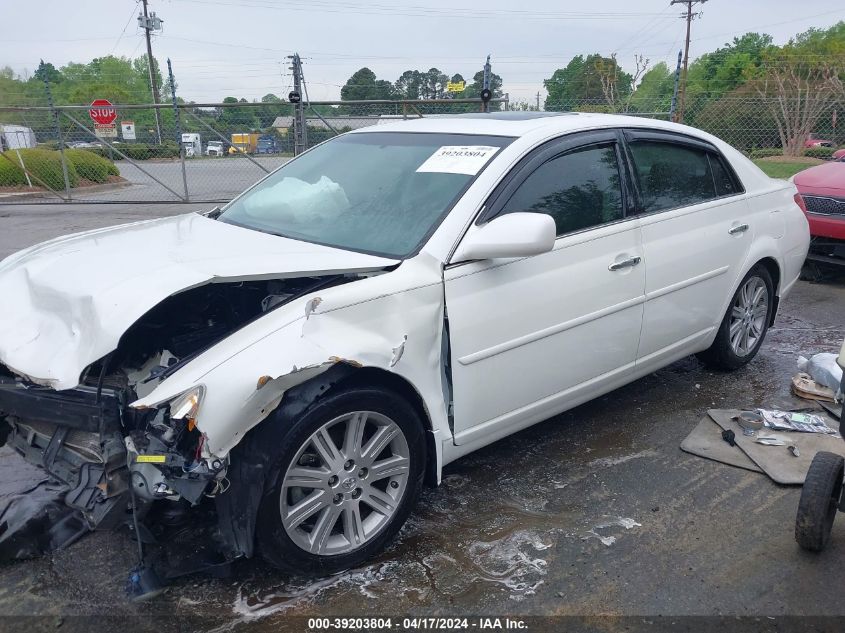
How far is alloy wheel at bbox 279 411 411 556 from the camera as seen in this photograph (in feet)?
8.50

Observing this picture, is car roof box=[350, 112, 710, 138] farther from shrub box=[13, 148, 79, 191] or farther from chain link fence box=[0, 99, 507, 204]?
shrub box=[13, 148, 79, 191]

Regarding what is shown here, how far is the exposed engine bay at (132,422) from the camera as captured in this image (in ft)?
7.68

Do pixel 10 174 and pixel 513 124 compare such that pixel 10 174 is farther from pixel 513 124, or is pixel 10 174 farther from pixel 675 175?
pixel 675 175

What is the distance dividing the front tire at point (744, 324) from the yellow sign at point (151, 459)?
142 inches

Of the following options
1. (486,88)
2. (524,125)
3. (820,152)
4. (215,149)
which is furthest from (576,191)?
(820,152)

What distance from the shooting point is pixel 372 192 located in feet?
11.2

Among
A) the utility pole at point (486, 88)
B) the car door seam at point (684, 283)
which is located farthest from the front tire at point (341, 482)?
the utility pole at point (486, 88)

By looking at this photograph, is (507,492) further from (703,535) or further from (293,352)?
(293,352)

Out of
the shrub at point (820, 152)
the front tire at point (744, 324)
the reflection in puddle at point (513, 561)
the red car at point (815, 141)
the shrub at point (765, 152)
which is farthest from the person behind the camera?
the shrub at point (820, 152)

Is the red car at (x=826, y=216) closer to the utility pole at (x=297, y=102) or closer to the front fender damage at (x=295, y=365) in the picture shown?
the front fender damage at (x=295, y=365)

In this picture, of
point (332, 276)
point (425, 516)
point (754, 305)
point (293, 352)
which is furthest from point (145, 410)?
point (754, 305)

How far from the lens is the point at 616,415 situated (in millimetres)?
4281

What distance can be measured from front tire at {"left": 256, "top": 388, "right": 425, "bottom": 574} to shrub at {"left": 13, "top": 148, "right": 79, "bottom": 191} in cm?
1638

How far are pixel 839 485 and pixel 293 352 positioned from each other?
230 centimetres
